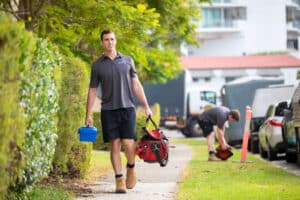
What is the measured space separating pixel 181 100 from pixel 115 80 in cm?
4135

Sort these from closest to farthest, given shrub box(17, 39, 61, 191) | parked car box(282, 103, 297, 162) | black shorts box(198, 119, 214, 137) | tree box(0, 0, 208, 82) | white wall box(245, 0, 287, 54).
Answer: shrub box(17, 39, 61, 191)
tree box(0, 0, 208, 82)
parked car box(282, 103, 297, 162)
black shorts box(198, 119, 214, 137)
white wall box(245, 0, 287, 54)

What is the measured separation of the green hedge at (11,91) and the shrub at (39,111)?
0.31 m

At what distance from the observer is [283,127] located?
877 inches

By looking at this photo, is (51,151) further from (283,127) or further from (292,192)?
(283,127)

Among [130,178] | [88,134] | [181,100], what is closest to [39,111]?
[88,134]

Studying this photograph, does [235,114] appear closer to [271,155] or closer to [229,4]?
[271,155]

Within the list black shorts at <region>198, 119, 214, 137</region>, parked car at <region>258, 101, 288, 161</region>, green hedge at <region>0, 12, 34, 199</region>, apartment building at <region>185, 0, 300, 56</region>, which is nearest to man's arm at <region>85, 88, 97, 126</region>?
green hedge at <region>0, 12, 34, 199</region>

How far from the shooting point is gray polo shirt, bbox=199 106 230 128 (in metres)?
22.8

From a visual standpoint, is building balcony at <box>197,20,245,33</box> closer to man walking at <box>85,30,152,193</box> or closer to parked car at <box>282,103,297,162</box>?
parked car at <box>282,103,297,162</box>

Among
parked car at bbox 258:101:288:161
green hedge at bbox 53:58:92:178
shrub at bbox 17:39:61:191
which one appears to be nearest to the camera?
shrub at bbox 17:39:61:191

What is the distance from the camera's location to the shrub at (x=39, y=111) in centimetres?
934

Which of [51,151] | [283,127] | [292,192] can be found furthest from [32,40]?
[283,127]

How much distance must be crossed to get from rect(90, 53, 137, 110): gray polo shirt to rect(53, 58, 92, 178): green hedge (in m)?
1.80

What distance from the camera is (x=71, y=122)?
14.7 m
